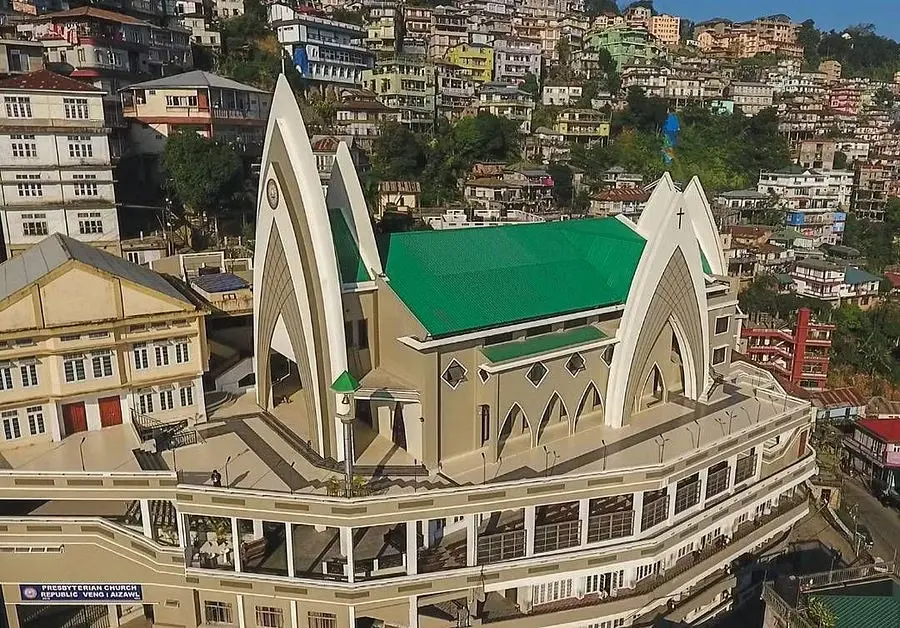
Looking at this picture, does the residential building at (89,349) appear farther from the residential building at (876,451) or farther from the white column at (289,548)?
the residential building at (876,451)

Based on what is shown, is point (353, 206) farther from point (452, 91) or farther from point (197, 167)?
point (452, 91)

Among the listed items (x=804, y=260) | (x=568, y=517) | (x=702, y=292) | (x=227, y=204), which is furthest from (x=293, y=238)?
(x=804, y=260)

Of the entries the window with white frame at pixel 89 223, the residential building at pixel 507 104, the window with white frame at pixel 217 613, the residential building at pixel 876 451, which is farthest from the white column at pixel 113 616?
the residential building at pixel 507 104

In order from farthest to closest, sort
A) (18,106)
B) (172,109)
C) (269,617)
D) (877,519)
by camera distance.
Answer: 1. (172,109)
2. (877,519)
3. (18,106)
4. (269,617)

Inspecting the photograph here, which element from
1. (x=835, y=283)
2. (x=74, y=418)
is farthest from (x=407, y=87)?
(x=74, y=418)

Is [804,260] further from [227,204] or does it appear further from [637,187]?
[227,204]

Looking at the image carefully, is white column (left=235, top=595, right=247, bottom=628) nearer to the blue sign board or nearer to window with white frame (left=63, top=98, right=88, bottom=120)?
the blue sign board
